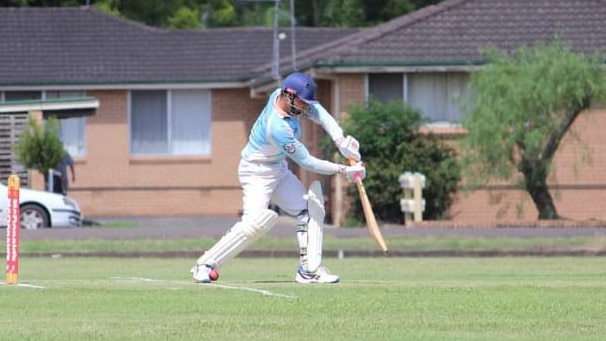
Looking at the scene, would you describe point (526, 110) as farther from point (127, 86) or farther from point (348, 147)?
point (348, 147)

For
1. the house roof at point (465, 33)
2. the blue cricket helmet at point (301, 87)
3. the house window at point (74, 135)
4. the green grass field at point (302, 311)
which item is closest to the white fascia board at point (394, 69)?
the house roof at point (465, 33)

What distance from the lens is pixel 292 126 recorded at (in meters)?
13.3

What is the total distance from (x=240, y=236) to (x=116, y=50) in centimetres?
2721

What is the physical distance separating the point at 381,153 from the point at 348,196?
1.27 m

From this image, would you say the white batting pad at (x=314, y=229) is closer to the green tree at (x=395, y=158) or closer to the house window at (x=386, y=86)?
the green tree at (x=395, y=158)

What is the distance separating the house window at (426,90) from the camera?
33.2 meters

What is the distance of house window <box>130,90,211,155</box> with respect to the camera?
39469 millimetres

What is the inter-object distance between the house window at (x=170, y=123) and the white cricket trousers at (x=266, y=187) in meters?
25.9

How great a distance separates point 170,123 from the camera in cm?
3953

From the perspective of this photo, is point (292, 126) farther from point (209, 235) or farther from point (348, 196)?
point (348, 196)

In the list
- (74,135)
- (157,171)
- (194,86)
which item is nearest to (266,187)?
(194,86)

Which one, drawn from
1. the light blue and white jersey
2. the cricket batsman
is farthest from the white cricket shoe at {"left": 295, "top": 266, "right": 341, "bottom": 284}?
the light blue and white jersey

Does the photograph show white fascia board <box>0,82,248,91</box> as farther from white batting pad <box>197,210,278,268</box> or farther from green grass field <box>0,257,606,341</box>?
green grass field <box>0,257,606,341</box>

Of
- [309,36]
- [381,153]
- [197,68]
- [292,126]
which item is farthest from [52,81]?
[292,126]
